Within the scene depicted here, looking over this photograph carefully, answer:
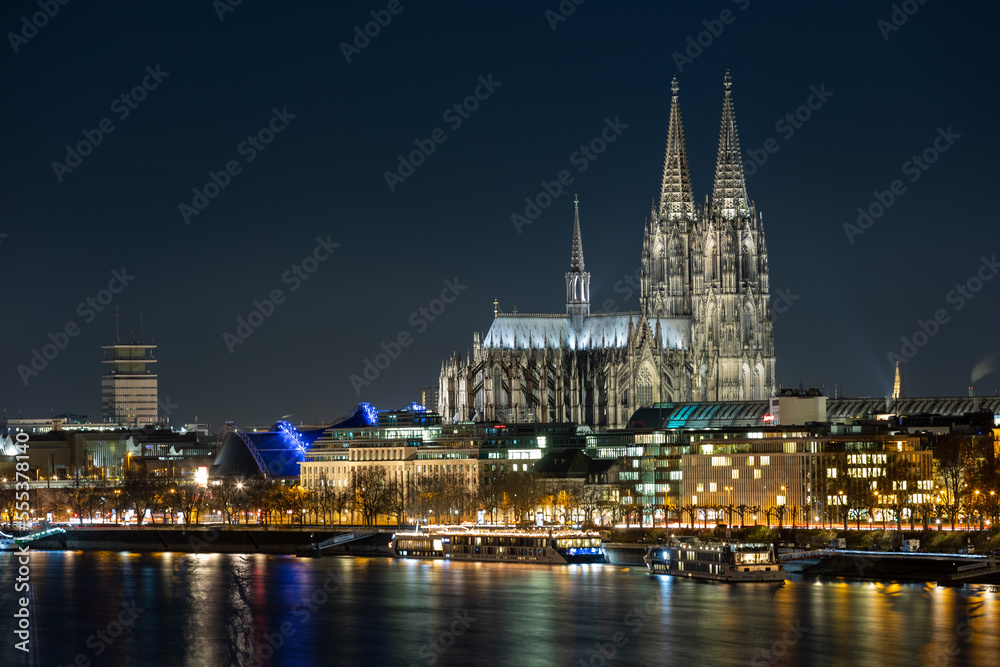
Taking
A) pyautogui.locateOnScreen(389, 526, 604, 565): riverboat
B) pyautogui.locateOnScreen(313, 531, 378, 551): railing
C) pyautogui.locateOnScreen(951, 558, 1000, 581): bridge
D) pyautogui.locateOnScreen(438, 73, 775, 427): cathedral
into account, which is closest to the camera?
pyautogui.locateOnScreen(951, 558, 1000, 581): bridge

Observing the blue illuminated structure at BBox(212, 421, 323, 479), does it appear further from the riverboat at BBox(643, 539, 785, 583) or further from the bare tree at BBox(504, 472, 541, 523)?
the riverboat at BBox(643, 539, 785, 583)

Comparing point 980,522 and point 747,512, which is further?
point 747,512

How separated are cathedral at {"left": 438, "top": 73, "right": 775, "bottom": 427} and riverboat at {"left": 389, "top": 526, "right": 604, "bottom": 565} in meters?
30.2

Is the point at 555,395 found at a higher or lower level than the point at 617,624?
higher

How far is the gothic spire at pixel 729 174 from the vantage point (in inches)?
6270

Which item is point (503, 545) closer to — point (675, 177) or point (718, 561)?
point (718, 561)

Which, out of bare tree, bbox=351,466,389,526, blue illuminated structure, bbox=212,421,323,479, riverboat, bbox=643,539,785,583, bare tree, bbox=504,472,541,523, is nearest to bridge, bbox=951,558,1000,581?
riverboat, bbox=643,539,785,583

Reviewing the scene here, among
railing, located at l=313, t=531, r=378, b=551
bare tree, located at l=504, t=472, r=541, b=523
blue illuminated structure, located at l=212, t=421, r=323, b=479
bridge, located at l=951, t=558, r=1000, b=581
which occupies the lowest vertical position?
bridge, located at l=951, t=558, r=1000, b=581

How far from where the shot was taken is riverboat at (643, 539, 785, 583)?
104 metres

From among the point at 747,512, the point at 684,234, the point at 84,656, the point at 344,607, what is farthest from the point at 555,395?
the point at 84,656

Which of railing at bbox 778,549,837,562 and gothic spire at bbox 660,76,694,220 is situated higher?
gothic spire at bbox 660,76,694,220

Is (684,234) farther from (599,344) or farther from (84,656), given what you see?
(84,656)

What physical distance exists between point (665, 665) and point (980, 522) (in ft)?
152

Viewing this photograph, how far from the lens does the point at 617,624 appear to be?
84.4 meters
